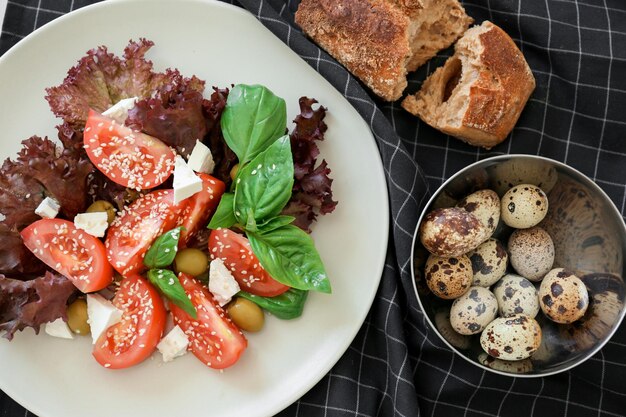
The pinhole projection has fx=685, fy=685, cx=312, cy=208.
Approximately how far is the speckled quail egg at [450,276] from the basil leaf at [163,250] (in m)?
0.68

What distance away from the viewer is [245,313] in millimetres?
1895

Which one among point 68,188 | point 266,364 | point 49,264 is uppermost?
point 68,188

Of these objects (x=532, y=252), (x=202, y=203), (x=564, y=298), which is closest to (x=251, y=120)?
(x=202, y=203)

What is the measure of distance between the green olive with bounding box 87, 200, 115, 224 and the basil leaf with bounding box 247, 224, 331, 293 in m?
0.39

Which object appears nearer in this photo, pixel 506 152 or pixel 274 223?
pixel 274 223

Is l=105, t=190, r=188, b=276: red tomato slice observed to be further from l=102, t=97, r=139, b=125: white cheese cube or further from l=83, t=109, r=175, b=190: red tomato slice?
→ l=102, t=97, r=139, b=125: white cheese cube

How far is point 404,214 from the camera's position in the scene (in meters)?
1.92

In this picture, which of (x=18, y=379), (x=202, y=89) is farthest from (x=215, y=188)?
→ (x=18, y=379)

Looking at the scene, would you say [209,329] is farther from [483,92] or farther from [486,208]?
[483,92]

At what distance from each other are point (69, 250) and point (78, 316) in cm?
19

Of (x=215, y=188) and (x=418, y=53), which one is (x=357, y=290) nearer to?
(x=215, y=188)

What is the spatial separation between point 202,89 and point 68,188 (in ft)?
1.49

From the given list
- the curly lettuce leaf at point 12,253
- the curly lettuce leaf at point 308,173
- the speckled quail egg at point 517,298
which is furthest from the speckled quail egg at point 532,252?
Answer: the curly lettuce leaf at point 12,253

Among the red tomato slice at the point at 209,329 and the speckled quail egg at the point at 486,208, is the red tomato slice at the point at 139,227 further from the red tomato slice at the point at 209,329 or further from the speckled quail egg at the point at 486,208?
the speckled quail egg at the point at 486,208
